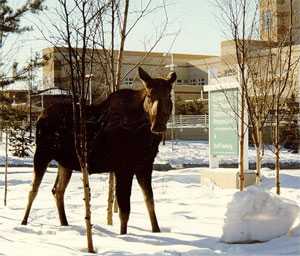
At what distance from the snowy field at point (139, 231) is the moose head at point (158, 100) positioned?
135 cm

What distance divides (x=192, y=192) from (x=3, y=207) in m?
4.28

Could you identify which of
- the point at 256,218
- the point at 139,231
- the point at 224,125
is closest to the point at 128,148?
the point at 139,231

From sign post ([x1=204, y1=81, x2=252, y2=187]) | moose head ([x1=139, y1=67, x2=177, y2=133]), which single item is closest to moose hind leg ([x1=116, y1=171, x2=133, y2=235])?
moose head ([x1=139, y1=67, x2=177, y2=133])

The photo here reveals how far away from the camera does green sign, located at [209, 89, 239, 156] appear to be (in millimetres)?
14328

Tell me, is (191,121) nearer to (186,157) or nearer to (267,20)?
(186,157)

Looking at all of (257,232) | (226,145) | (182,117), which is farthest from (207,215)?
(182,117)

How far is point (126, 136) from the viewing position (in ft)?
23.4

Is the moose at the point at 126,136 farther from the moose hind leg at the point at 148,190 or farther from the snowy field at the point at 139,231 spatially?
the snowy field at the point at 139,231

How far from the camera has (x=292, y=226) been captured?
6707mm

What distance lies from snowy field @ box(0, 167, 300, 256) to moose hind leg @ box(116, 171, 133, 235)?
183 mm

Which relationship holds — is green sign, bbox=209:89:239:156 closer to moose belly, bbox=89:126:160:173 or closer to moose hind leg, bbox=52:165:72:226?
moose hind leg, bbox=52:165:72:226

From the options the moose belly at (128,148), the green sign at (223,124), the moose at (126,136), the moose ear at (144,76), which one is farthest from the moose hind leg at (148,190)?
the green sign at (223,124)

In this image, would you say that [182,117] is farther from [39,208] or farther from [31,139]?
[39,208]

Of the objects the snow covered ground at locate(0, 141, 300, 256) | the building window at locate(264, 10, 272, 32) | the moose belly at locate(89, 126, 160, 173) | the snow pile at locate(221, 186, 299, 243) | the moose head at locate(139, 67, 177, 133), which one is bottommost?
the snow covered ground at locate(0, 141, 300, 256)
